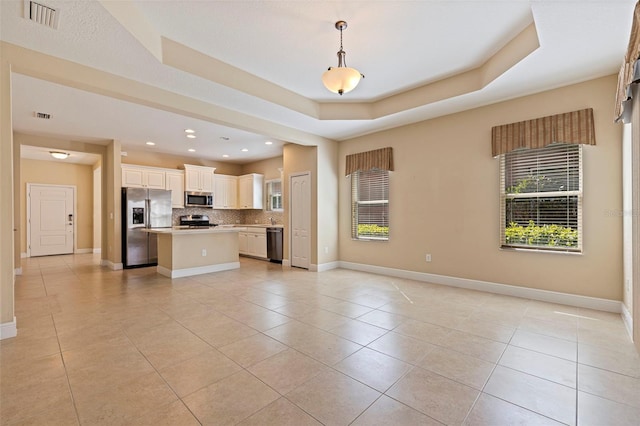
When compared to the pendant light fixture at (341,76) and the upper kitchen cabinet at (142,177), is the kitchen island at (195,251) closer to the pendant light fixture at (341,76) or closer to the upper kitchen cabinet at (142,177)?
the upper kitchen cabinet at (142,177)

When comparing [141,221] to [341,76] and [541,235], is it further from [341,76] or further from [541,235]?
[541,235]

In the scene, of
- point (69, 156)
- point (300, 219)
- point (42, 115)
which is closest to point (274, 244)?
point (300, 219)

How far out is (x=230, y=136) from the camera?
6.03m

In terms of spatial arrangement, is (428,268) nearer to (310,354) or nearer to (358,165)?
(358,165)

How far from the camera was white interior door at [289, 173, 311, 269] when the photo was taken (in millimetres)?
6172

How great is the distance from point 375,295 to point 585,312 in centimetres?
Result: 247

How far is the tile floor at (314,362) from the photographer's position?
67.9 inches

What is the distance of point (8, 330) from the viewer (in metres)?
2.72

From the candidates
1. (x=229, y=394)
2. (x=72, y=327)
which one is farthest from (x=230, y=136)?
(x=229, y=394)

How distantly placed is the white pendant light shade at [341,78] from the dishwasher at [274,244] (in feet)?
14.8

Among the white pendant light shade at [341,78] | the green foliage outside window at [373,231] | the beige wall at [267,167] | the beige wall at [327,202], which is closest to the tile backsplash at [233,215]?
the beige wall at [267,167]

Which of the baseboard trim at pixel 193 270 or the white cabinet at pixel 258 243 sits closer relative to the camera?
the baseboard trim at pixel 193 270

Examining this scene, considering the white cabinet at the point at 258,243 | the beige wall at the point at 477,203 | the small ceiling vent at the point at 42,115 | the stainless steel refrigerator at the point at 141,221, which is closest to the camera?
the beige wall at the point at 477,203

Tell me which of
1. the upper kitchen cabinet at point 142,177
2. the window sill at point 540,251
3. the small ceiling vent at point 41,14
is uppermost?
the small ceiling vent at point 41,14
